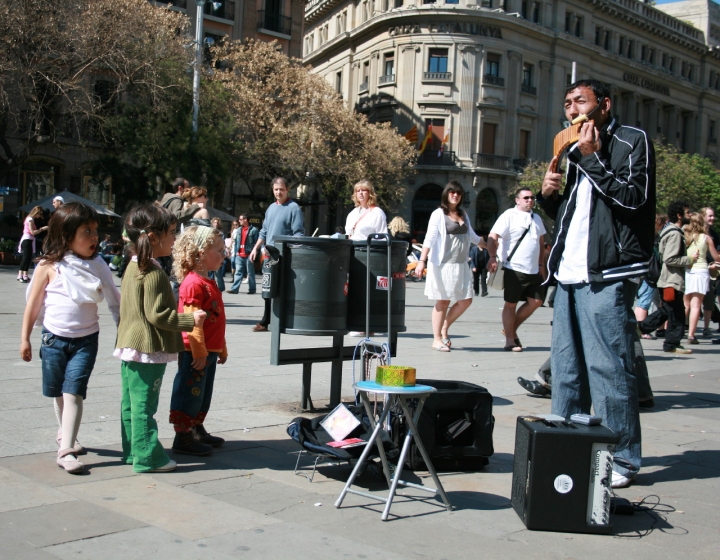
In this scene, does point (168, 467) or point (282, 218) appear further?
point (282, 218)

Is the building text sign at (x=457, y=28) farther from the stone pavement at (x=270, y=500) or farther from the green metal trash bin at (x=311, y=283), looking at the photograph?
the green metal trash bin at (x=311, y=283)

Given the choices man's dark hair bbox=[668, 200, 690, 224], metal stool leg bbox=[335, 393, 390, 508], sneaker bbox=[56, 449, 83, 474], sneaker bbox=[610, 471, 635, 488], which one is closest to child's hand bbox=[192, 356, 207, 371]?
sneaker bbox=[56, 449, 83, 474]

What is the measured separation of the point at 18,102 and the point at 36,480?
32672 mm

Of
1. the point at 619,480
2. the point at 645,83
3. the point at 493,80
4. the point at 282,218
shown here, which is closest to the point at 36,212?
the point at 282,218

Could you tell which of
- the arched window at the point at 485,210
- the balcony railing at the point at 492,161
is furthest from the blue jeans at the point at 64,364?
the arched window at the point at 485,210

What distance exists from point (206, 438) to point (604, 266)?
2679 millimetres

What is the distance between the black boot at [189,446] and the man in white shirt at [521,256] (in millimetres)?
5722

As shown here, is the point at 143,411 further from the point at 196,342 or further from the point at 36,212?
the point at 36,212

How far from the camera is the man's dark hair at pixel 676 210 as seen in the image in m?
12.0

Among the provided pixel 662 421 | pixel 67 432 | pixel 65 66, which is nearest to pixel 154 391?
pixel 67 432

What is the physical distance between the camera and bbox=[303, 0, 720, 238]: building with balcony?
54562 millimetres

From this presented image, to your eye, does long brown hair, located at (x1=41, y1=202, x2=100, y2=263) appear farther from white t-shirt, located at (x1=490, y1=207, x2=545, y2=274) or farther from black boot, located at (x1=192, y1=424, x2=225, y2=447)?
white t-shirt, located at (x1=490, y1=207, x2=545, y2=274)

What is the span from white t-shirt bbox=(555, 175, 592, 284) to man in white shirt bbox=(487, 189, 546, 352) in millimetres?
5102

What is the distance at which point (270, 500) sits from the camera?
4285mm
